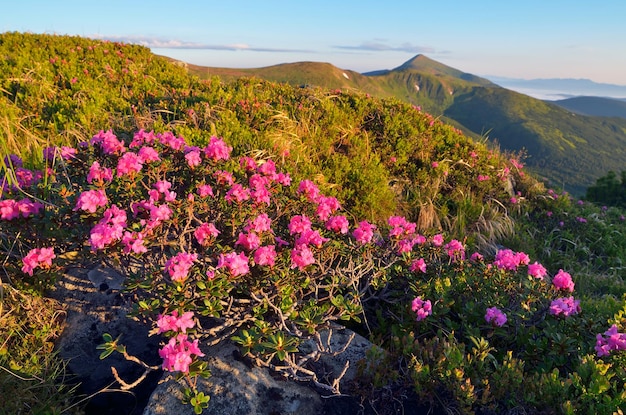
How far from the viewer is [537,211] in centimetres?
929

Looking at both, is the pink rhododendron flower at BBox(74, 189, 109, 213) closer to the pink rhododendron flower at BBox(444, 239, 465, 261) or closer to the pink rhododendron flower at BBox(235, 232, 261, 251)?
the pink rhododendron flower at BBox(235, 232, 261, 251)

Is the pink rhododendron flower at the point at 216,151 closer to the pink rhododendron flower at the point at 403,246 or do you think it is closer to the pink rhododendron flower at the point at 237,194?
the pink rhododendron flower at the point at 237,194

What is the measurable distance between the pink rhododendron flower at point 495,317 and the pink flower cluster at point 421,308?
1.48ft

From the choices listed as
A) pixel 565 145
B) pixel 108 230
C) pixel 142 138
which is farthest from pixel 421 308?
pixel 565 145

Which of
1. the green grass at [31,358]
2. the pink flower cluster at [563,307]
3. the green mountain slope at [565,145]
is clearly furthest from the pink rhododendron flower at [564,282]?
the green mountain slope at [565,145]

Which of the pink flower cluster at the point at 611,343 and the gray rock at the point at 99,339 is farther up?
the pink flower cluster at the point at 611,343

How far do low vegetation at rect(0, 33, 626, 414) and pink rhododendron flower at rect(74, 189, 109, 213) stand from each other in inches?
0.6

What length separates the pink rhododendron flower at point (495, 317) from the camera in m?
3.20

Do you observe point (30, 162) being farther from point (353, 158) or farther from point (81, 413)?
point (353, 158)

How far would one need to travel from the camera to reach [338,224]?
3711 mm

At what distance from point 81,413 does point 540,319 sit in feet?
12.4

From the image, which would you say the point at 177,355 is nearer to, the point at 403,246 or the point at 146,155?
the point at 146,155

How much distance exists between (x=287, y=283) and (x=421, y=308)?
118 cm

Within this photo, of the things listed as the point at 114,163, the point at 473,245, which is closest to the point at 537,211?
the point at 473,245
